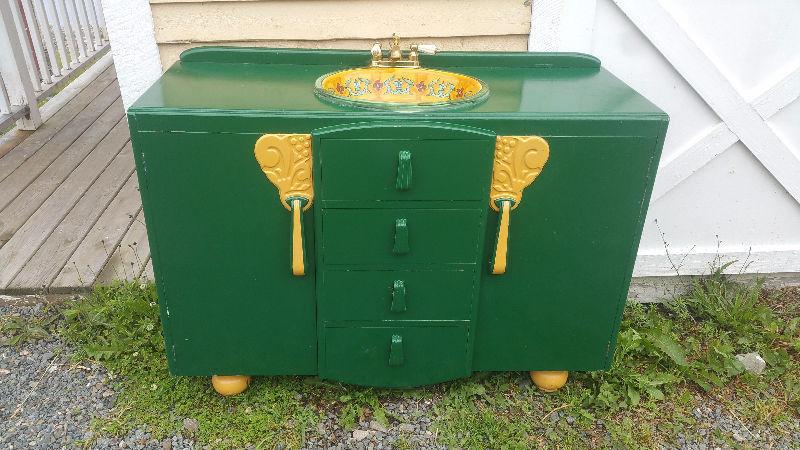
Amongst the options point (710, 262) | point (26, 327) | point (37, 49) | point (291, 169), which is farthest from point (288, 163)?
point (37, 49)

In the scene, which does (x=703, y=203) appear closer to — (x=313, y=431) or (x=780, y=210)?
(x=780, y=210)

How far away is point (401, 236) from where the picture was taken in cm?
176

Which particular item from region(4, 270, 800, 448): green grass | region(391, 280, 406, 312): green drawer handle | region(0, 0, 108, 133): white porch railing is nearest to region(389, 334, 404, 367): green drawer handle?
region(391, 280, 406, 312): green drawer handle

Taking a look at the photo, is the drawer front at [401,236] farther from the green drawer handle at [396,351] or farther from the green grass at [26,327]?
the green grass at [26,327]

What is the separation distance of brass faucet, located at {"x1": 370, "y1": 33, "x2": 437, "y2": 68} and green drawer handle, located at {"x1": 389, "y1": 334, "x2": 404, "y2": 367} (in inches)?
38.9

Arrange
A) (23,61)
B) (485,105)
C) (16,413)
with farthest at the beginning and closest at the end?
(23,61), (16,413), (485,105)

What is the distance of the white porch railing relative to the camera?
415cm

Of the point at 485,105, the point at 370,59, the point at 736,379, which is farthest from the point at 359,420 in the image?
the point at 736,379

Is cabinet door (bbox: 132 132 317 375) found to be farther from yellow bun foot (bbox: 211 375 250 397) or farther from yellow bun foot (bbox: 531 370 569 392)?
yellow bun foot (bbox: 531 370 569 392)

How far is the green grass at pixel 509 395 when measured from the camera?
6.84 ft

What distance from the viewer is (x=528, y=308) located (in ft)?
6.54

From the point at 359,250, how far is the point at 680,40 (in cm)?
156

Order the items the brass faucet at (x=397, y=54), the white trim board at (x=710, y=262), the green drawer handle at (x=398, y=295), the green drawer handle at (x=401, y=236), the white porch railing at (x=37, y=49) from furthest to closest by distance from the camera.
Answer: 1. the white porch railing at (x=37, y=49)
2. the white trim board at (x=710, y=262)
3. the brass faucet at (x=397, y=54)
4. the green drawer handle at (x=398, y=295)
5. the green drawer handle at (x=401, y=236)

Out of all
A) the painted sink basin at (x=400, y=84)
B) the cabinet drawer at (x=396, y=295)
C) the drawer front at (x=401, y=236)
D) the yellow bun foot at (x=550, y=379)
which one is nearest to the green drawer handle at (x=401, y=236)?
the drawer front at (x=401, y=236)
